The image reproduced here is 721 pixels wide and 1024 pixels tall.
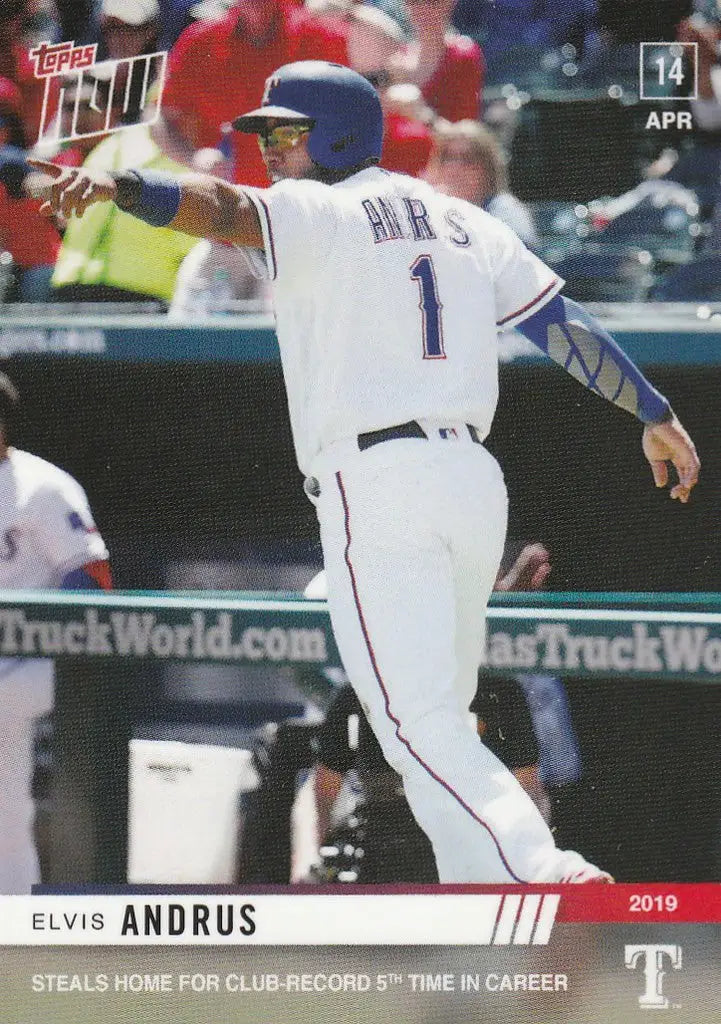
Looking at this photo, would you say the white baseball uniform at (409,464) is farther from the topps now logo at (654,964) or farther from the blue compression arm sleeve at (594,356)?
the topps now logo at (654,964)

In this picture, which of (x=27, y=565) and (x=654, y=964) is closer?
(x=654, y=964)

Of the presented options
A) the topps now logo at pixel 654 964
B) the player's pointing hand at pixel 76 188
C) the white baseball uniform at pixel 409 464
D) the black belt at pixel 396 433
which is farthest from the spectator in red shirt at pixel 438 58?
the topps now logo at pixel 654 964

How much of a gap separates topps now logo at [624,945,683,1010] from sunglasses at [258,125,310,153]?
137cm

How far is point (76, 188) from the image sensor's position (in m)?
2.10

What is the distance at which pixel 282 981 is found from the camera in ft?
8.32

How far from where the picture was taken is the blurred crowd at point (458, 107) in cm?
263

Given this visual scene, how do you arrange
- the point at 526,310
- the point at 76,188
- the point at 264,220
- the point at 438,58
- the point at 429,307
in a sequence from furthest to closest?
the point at 438,58
the point at 526,310
the point at 429,307
the point at 264,220
the point at 76,188

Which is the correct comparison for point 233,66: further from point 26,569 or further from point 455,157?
point 26,569

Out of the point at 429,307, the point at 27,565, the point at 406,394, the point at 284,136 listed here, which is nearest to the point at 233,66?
the point at 284,136

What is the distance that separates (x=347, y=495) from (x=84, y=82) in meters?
0.89

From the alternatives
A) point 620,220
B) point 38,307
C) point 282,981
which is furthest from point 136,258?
point 282,981

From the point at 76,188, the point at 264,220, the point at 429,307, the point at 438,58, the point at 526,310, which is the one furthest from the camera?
the point at 438,58

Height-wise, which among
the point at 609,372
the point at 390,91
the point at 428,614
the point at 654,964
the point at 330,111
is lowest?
the point at 654,964

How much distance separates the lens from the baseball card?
2480mm
